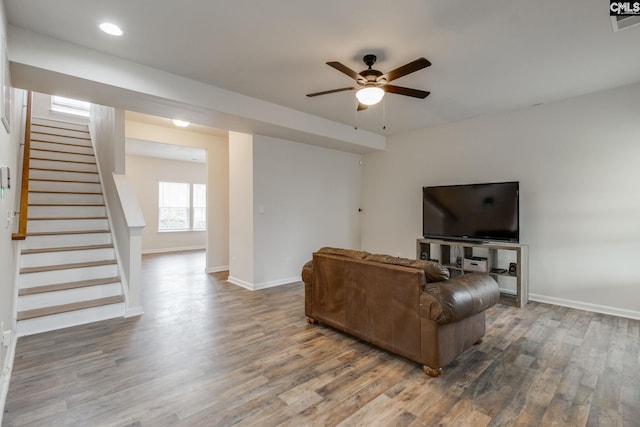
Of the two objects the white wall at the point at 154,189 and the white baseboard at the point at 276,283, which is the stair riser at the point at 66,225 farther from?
the white wall at the point at 154,189

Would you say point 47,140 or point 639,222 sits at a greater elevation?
point 47,140

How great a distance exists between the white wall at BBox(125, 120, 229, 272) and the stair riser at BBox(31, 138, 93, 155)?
1086 mm

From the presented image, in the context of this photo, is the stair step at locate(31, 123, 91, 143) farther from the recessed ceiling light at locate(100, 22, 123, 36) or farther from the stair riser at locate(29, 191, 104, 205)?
the recessed ceiling light at locate(100, 22, 123, 36)

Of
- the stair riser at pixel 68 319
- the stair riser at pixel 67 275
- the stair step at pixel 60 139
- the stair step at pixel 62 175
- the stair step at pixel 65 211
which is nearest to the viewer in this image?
the stair riser at pixel 68 319

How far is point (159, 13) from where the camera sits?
231 cm

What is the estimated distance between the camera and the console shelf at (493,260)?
13.1 feet

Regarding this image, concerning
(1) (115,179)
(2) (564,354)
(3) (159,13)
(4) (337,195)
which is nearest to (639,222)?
(2) (564,354)

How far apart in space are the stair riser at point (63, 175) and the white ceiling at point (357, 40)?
3149mm

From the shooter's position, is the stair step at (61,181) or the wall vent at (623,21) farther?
the stair step at (61,181)

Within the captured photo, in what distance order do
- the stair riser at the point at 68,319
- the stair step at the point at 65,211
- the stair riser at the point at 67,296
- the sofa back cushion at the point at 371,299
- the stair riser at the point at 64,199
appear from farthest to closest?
the stair riser at the point at 64,199, the stair step at the point at 65,211, the stair riser at the point at 67,296, the stair riser at the point at 68,319, the sofa back cushion at the point at 371,299

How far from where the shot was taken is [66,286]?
3.55 m

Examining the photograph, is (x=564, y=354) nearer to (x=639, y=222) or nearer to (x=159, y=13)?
(x=639, y=222)

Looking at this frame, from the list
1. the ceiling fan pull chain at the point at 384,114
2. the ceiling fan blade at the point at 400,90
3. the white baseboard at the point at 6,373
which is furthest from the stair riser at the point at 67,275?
the ceiling fan pull chain at the point at 384,114

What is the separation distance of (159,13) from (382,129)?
396 cm
